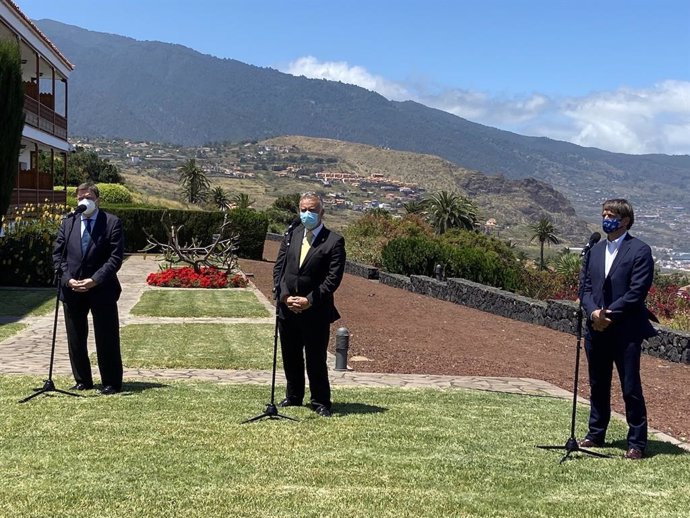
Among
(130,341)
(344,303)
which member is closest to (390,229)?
(344,303)

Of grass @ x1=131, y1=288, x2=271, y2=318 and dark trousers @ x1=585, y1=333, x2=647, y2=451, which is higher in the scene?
dark trousers @ x1=585, y1=333, x2=647, y2=451

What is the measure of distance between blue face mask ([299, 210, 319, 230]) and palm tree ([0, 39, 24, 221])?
15.4m

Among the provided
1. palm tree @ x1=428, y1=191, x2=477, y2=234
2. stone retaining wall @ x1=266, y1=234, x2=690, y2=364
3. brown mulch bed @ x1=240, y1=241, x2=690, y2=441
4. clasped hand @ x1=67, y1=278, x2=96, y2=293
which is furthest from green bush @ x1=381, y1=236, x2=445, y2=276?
palm tree @ x1=428, y1=191, x2=477, y2=234

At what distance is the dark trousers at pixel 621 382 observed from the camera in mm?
6305

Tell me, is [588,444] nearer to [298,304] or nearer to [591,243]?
[591,243]

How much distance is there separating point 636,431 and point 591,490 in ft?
3.51

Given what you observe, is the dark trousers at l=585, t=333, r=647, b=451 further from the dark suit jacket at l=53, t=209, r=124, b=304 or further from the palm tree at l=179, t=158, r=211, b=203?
the palm tree at l=179, t=158, r=211, b=203

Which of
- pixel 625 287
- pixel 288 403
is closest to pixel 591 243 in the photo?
pixel 625 287

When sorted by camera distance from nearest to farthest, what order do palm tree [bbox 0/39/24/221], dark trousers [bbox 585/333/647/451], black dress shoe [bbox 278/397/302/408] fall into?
dark trousers [bbox 585/333/647/451]
black dress shoe [bbox 278/397/302/408]
palm tree [bbox 0/39/24/221]

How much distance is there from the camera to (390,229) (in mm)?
35781

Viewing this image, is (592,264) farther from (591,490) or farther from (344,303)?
(344,303)

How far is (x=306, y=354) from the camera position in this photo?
24.2 feet

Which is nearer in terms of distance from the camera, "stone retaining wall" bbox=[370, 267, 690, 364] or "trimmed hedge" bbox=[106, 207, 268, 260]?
"stone retaining wall" bbox=[370, 267, 690, 364]

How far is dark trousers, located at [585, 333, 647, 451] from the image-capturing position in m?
6.30
